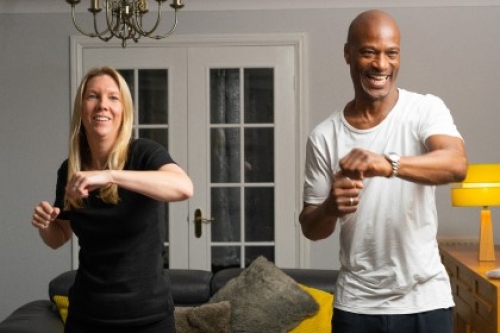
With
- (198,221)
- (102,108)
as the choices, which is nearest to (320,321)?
(198,221)

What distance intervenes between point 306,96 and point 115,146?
3790 millimetres

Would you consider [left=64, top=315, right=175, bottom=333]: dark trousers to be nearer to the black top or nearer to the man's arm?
the black top

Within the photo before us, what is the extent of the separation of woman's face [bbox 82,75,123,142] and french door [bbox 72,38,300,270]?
3.73 metres

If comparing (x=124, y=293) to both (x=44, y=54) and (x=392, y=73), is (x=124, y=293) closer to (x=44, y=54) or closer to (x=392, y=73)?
(x=392, y=73)

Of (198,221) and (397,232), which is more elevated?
(397,232)

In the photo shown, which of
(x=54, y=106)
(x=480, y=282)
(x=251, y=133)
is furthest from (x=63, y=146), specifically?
(x=480, y=282)

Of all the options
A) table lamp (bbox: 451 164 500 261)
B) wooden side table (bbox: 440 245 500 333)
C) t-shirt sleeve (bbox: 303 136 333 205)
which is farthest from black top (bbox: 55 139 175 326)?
table lamp (bbox: 451 164 500 261)

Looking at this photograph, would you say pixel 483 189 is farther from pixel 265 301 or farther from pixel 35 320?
pixel 35 320

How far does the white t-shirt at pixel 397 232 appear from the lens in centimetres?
184

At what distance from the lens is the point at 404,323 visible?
1847 mm

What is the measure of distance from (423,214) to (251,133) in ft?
13.5

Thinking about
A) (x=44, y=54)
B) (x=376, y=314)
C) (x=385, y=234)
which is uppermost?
(x=44, y=54)

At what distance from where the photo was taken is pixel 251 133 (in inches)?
234

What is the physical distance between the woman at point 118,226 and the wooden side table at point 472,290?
224cm
